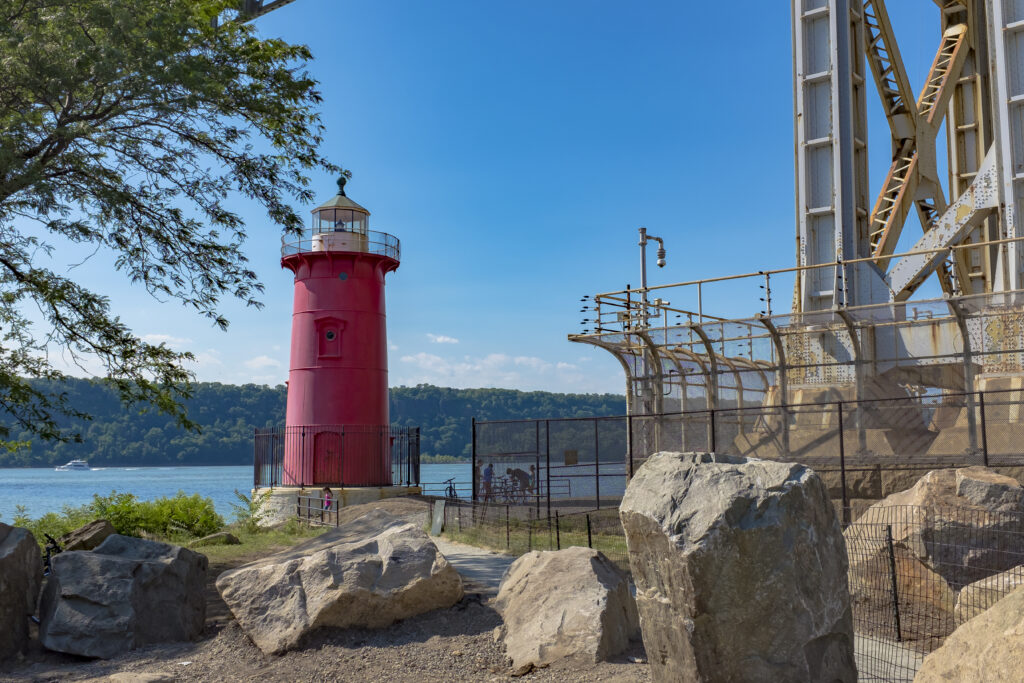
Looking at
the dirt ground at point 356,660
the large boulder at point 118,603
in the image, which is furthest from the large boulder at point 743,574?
the large boulder at point 118,603

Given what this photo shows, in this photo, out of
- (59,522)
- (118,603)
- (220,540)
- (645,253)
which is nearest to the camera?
(118,603)

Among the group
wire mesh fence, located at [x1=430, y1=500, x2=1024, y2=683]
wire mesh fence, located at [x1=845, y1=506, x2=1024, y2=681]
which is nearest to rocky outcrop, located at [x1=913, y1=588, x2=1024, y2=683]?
wire mesh fence, located at [x1=430, y1=500, x2=1024, y2=683]

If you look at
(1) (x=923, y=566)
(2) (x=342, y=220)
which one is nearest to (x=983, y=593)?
(1) (x=923, y=566)

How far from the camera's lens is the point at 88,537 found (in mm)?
13914

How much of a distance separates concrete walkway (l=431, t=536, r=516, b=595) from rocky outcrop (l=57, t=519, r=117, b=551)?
17.8 ft

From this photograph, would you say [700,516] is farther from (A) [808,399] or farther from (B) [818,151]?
(B) [818,151]

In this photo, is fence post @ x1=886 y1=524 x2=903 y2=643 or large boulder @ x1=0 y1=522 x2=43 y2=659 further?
large boulder @ x1=0 y1=522 x2=43 y2=659

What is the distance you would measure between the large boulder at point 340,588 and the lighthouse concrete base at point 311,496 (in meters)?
14.7

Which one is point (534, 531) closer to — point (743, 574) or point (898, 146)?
point (743, 574)

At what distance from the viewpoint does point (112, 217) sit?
14555mm

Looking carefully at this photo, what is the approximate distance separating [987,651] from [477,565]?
9.28 metres

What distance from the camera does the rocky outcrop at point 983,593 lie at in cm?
860

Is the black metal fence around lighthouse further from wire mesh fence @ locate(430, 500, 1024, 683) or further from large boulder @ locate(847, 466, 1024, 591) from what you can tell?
large boulder @ locate(847, 466, 1024, 591)

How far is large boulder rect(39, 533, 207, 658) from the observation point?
9656 millimetres
